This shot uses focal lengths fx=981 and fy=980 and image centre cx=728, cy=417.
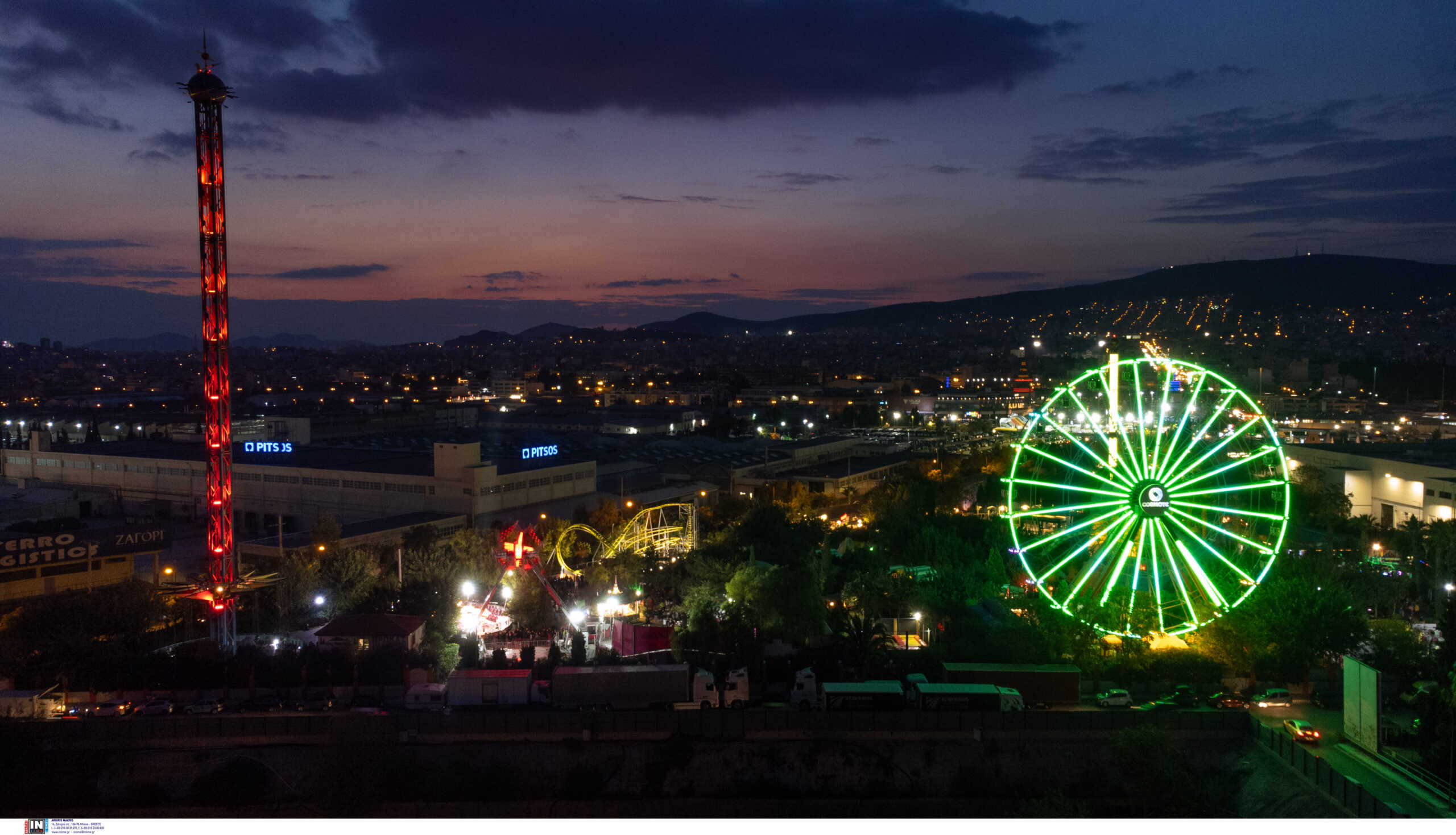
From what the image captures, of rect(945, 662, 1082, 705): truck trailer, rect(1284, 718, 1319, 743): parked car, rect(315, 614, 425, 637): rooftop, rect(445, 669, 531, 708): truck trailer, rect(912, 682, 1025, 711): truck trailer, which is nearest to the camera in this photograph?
rect(1284, 718, 1319, 743): parked car

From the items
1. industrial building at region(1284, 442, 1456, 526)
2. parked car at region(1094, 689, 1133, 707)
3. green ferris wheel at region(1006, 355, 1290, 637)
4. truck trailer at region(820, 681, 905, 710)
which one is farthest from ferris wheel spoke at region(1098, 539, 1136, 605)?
industrial building at region(1284, 442, 1456, 526)

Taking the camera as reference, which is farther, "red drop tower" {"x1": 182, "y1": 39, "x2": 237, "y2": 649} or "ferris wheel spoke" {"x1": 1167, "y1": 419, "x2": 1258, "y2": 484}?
"red drop tower" {"x1": 182, "y1": 39, "x2": 237, "y2": 649}

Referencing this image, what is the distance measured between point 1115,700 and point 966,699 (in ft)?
7.59

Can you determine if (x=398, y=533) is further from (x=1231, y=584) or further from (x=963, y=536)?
(x=1231, y=584)

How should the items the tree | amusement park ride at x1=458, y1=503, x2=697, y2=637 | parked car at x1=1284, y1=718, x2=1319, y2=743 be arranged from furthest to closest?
amusement park ride at x1=458, y1=503, x2=697, y2=637, the tree, parked car at x1=1284, y1=718, x2=1319, y2=743

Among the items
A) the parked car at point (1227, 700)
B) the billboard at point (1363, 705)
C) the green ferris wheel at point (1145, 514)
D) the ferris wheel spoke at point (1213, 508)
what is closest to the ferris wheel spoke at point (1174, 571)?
the green ferris wheel at point (1145, 514)

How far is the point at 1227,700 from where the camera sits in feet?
47.5

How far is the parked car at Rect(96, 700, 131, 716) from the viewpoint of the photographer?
14477 millimetres

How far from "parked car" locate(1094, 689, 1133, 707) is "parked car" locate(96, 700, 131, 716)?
47.3 ft

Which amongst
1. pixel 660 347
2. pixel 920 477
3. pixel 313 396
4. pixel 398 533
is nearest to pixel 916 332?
pixel 660 347

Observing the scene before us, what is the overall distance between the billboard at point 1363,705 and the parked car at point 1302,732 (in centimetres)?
40

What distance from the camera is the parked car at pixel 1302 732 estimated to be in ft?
41.9

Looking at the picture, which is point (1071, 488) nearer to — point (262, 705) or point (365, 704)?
point (365, 704)

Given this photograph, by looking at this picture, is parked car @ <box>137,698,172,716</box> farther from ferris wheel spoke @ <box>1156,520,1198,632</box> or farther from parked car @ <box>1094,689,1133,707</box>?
ferris wheel spoke @ <box>1156,520,1198,632</box>
